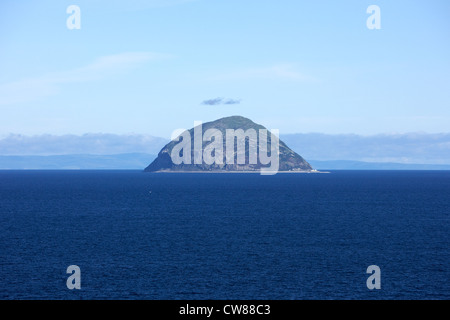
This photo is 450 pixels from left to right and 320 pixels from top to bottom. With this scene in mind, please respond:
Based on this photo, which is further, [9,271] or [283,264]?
[283,264]

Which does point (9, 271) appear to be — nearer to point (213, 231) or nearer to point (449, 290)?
point (213, 231)

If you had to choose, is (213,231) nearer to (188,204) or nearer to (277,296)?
(277,296)

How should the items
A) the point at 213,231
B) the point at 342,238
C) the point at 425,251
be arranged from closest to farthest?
the point at 425,251, the point at 342,238, the point at 213,231

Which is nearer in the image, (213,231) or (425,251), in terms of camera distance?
(425,251)
